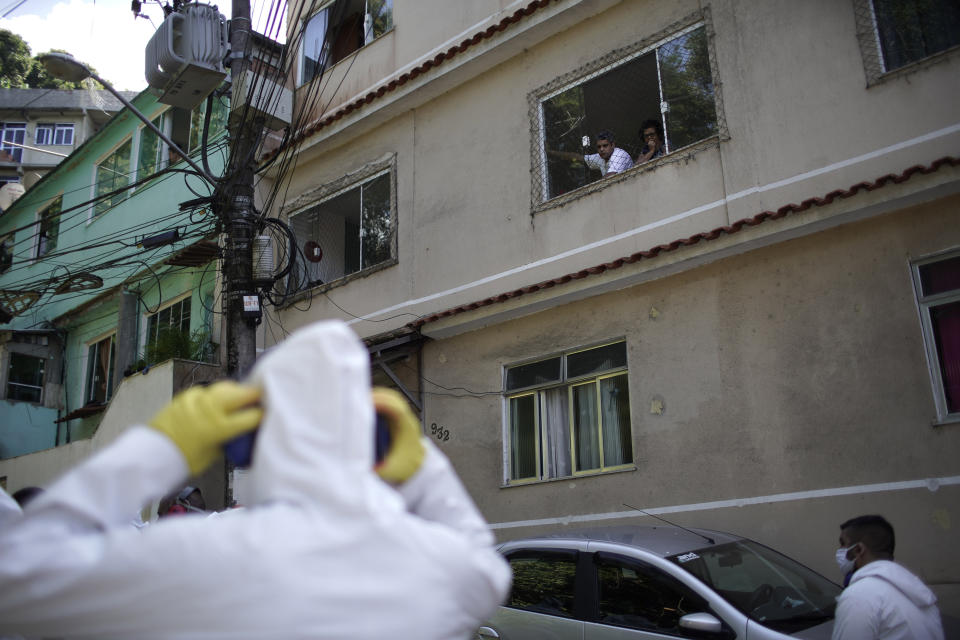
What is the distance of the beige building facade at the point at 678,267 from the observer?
25.0 ft

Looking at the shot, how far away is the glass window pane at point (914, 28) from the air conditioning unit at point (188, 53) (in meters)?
8.59

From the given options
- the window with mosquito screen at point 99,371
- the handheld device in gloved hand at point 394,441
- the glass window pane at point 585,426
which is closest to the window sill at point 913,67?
the glass window pane at point 585,426

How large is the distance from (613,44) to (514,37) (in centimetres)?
143

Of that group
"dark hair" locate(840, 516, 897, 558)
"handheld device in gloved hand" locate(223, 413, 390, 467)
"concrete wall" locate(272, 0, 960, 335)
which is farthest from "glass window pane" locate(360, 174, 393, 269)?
"handheld device in gloved hand" locate(223, 413, 390, 467)

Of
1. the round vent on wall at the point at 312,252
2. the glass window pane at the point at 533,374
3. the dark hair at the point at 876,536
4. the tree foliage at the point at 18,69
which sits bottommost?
the dark hair at the point at 876,536

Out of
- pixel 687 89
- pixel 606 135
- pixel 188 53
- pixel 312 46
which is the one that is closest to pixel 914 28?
pixel 687 89

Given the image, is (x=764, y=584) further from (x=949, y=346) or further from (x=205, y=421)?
(x=205, y=421)

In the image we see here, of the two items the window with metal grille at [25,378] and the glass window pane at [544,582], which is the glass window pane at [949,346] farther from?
the window with metal grille at [25,378]

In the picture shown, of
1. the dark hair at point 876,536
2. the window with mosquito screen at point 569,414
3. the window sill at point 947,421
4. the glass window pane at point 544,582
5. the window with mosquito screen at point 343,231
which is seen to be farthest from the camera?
the window with mosquito screen at point 343,231

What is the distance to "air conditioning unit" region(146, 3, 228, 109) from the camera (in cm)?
1206

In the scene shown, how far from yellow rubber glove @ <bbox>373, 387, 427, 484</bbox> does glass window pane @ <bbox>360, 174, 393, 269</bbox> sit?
1104 cm

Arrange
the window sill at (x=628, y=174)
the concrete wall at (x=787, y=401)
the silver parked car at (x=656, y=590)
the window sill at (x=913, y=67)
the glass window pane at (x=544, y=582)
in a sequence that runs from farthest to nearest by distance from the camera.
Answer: the window sill at (x=628, y=174), the window sill at (x=913, y=67), the concrete wall at (x=787, y=401), the glass window pane at (x=544, y=582), the silver parked car at (x=656, y=590)

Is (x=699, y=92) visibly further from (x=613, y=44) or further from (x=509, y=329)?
(x=509, y=329)

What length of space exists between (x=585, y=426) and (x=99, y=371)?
43.3ft
